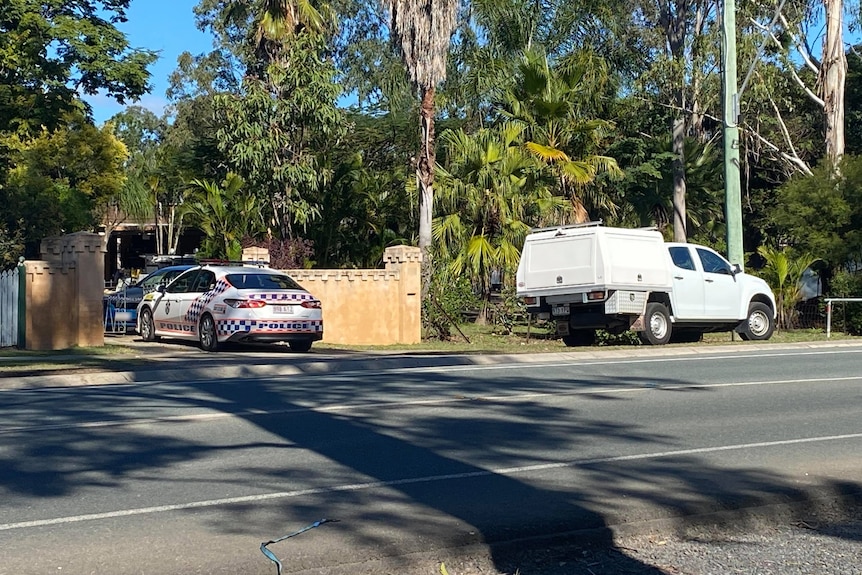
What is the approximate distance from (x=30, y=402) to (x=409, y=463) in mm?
5409

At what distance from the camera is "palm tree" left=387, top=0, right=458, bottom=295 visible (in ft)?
84.5

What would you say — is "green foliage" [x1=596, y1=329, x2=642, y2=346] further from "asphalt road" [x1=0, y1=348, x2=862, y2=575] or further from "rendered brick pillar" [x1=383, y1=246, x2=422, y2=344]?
"asphalt road" [x1=0, y1=348, x2=862, y2=575]

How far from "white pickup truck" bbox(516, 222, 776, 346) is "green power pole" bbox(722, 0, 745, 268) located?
1.77 m

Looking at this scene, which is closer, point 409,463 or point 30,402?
point 409,463

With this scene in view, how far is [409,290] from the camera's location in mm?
24219

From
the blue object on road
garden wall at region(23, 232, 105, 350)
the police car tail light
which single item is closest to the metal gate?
garden wall at region(23, 232, 105, 350)

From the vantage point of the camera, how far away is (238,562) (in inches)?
226

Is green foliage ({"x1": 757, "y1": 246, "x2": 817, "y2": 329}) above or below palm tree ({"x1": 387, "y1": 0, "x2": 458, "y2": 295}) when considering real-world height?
below

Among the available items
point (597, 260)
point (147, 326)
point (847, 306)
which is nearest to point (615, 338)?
point (597, 260)

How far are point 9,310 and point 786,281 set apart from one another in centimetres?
1771

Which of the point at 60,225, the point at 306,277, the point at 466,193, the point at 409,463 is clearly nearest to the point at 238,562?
the point at 409,463

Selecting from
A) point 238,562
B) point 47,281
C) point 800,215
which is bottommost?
point 238,562

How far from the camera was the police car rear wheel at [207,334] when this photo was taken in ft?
64.6

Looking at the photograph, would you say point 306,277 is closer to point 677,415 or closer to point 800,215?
point 800,215
